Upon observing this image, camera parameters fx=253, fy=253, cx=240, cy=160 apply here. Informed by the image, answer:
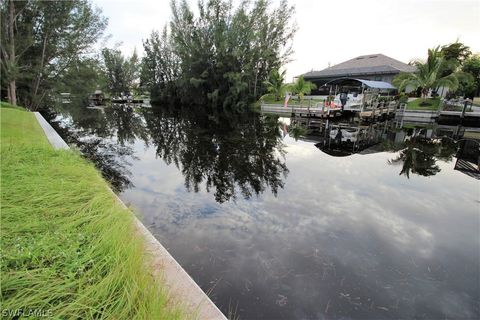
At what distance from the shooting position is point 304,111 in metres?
21.1

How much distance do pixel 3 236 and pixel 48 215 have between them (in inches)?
18.7

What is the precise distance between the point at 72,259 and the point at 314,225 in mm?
3467

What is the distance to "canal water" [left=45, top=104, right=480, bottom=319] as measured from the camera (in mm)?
2791

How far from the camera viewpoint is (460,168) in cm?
792

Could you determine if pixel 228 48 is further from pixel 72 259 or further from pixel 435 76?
pixel 72 259

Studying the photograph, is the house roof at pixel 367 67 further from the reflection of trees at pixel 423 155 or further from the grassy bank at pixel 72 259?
the grassy bank at pixel 72 259

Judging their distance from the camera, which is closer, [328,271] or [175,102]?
[328,271]

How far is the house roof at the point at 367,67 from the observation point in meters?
30.8

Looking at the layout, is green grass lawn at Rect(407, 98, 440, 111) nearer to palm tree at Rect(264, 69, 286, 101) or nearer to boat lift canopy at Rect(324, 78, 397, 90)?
boat lift canopy at Rect(324, 78, 397, 90)

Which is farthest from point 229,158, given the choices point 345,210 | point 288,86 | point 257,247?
point 288,86

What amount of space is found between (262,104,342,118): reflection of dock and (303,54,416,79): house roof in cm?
1423

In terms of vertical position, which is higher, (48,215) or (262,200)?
(48,215)

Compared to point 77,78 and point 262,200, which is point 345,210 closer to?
point 262,200

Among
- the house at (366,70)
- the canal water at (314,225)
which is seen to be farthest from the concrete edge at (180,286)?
the house at (366,70)
